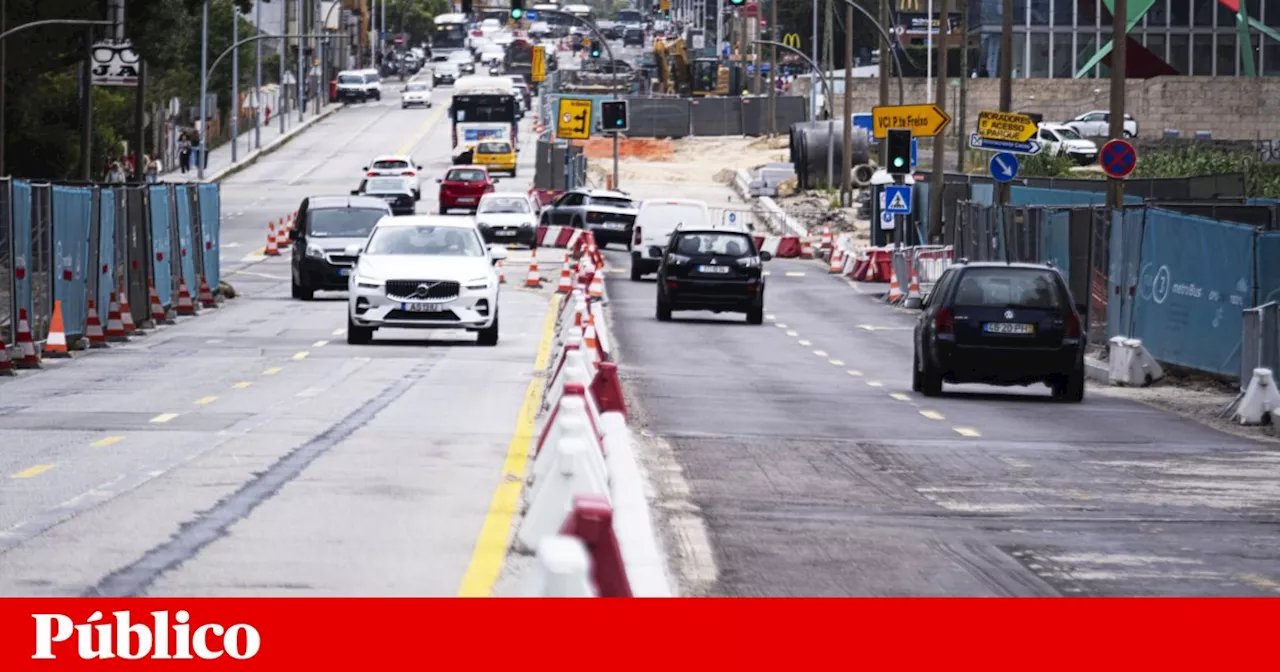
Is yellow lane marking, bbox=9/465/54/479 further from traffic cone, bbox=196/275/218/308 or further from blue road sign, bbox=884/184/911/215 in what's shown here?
blue road sign, bbox=884/184/911/215

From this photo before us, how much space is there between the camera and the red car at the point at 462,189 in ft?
240

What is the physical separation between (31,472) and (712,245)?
961 inches

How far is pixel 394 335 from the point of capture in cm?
3297

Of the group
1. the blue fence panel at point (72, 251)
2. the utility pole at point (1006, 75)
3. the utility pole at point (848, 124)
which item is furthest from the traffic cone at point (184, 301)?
the utility pole at point (848, 124)

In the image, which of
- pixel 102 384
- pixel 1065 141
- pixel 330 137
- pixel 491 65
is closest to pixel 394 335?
pixel 102 384

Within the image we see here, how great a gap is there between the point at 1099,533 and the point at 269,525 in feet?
15.1

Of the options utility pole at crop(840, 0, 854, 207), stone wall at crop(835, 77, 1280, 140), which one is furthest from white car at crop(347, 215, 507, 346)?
stone wall at crop(835, 77, 1280, 140)

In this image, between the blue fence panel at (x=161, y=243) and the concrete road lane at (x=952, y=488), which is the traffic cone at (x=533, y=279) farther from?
the concrete road lane at (x=952, y=488)

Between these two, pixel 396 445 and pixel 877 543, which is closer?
pixel 877 543

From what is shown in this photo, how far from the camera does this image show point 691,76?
141m

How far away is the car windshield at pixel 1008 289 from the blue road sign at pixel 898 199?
92.6 feet

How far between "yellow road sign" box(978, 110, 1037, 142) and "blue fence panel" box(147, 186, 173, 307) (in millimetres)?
13146
